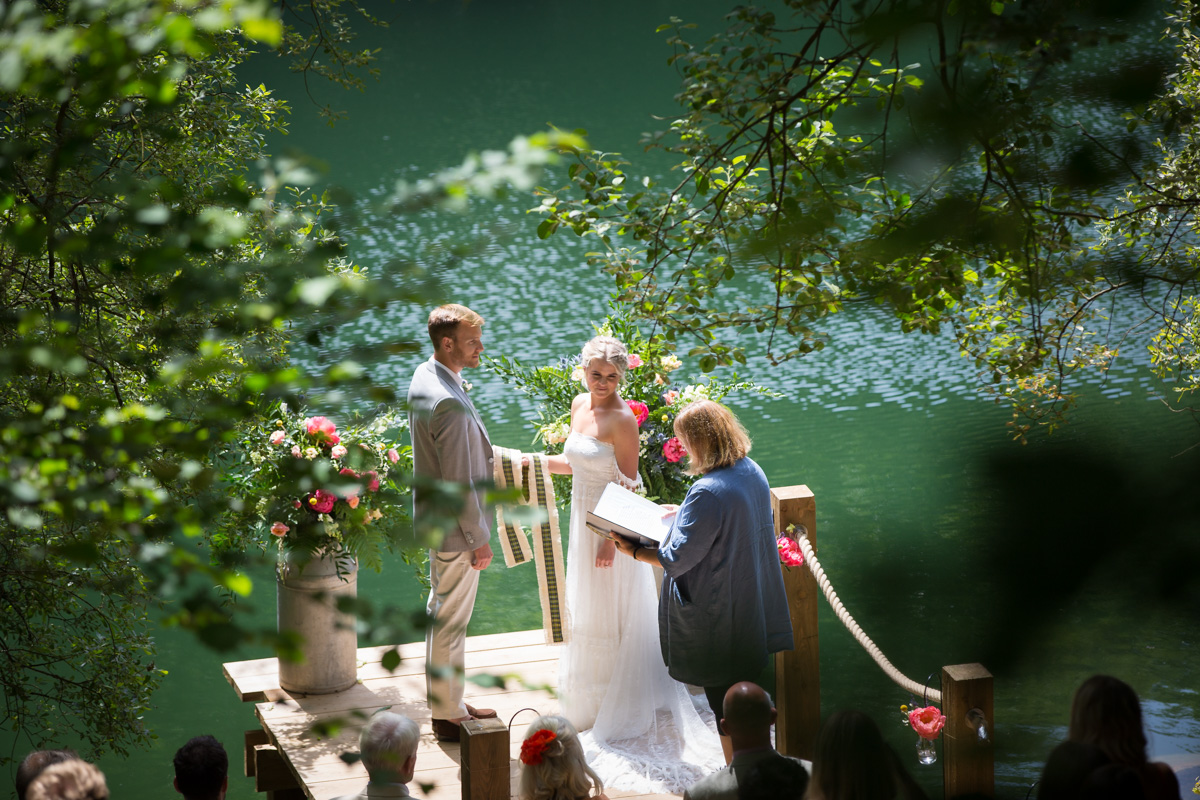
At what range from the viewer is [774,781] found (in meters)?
3.08

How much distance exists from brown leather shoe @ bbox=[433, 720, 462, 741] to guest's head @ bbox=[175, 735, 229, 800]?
4.75 ft

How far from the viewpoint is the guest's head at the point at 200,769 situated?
3371 mm

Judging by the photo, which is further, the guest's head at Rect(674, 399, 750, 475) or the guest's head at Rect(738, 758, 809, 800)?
the guest's head at Rect(674, 399, 750, 475)

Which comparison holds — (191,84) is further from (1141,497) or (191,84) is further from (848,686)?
(848,686)

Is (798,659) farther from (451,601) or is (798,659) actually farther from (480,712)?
(451,601)

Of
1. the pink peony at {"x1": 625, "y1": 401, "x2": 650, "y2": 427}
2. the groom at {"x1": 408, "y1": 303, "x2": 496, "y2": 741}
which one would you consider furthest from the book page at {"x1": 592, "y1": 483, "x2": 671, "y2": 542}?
the pink peony at {"x1": 625, "y1": 401, "x2": 650, "y2": 427}

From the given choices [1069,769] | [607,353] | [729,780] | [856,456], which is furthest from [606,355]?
[856,456]

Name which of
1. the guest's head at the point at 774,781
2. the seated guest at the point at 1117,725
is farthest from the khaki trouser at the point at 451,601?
the seated guest at the point at 1117,725

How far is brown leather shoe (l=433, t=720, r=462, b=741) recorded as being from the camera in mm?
4758

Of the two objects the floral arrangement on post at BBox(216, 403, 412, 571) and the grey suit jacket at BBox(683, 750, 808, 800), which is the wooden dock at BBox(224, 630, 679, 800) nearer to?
the floral arrangement on post at BBox(216, 403, 412, 571)

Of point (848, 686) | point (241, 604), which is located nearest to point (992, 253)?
A: point (241, 604)

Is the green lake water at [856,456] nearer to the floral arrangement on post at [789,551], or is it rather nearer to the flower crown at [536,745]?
the floral arrangement on post at [789,551]

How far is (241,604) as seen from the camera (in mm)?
1354

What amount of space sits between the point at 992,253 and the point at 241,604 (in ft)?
3.21
